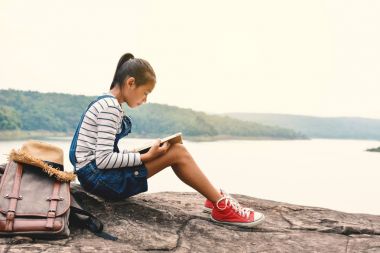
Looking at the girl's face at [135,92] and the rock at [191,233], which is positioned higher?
the girl's face at [135,92]

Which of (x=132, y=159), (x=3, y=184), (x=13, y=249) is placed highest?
(x=132, y=159)

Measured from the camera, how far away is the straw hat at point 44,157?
3.74 m

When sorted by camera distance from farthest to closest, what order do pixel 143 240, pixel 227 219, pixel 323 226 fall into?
1. pixel 323 226
2. pixel 227 219
3. pixel 143 240

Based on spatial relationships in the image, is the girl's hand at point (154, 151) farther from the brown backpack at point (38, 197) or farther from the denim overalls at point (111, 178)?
the brown backpack at point (38, 197)

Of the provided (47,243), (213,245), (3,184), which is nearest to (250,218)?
(213,245)

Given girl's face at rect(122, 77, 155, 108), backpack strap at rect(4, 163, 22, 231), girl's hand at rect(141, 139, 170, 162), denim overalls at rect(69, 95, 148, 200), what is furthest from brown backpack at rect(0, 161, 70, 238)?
girl's face at rect(122, 77, 155, 108)

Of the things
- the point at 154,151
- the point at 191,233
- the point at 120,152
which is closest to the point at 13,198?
the point at 120,152

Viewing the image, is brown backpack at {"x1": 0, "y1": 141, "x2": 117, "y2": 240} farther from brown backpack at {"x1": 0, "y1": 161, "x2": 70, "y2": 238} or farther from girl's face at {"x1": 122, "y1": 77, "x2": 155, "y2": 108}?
girl's face at {"x1": 122, "y1": 77, "x2": 155, "y2": 108}

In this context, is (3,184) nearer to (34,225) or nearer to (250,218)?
(34,225)

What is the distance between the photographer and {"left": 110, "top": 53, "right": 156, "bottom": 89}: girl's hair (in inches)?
158

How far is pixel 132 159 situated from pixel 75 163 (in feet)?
1.60

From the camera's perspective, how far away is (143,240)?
12.7ft

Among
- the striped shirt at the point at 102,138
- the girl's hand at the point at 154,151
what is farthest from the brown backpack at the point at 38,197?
the girl's hand at the point at 154,151

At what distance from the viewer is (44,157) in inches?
152
